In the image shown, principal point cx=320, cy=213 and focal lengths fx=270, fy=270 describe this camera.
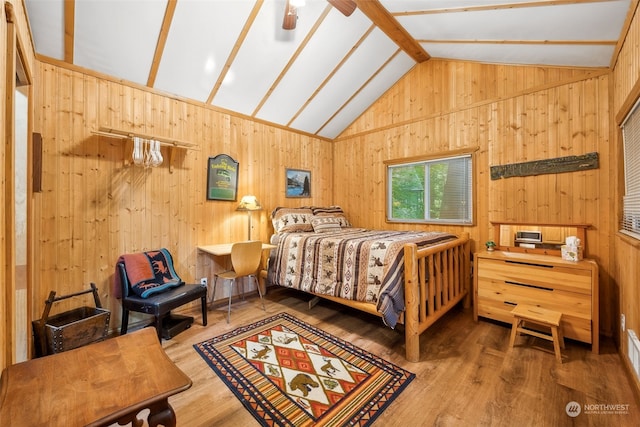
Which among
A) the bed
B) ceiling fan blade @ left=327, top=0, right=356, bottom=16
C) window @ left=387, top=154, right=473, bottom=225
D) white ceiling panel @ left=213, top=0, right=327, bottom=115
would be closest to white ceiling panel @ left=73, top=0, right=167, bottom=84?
white ceiling panel @ left=213, top=0, right=327, bottom=115

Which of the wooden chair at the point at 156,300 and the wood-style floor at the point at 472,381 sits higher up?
the wooden chair at the point at 156,300

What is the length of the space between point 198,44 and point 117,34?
648mm

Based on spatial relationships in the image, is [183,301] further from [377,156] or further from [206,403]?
[377,156]

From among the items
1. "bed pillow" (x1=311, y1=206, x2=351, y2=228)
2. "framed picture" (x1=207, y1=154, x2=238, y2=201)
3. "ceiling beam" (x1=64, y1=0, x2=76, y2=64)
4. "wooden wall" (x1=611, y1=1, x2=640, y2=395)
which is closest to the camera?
"wooden wall" (x1=611, y1=1, x2=640, y2=395)

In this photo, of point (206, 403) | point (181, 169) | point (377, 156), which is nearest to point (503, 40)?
point (377, 156)

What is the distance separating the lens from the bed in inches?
86.1

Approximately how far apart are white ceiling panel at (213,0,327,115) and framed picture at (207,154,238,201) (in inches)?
27.8

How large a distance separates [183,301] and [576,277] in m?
3.49

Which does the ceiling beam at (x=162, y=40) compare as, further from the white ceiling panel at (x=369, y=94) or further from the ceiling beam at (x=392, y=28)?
the white ceiling panel at (x=369, y=94)

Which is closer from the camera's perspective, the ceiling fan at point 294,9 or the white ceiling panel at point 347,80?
the ceiling fan at point 294,9

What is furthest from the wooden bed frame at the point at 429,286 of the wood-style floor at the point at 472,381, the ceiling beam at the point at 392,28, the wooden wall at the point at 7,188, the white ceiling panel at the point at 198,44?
the white ceiling panel at the point at 198,44

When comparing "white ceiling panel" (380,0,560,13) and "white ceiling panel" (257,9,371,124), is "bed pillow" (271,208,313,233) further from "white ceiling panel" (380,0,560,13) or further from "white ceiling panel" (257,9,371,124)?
"white ceiling panel" (380,0,560,13)

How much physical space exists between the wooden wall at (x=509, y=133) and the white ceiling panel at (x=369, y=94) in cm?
12

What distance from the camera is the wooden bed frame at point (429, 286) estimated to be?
216cm
